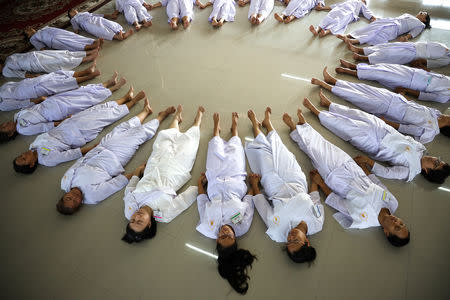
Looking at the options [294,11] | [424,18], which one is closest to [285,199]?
[294,11]

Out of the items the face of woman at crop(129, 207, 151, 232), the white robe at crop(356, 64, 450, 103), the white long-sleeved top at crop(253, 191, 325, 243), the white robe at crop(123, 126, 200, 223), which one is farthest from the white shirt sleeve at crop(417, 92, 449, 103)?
the face of woman at crop(129, 207, 151, 232)

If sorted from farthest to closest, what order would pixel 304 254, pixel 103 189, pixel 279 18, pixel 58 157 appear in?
pixel 279 18 < pixel 58 157 < pixel 103 189 < pixel 304 254

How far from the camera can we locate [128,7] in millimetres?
4062

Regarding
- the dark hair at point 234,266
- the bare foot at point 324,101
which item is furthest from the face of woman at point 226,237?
the bare foot at point 324,101

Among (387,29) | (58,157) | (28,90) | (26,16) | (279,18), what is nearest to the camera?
(58,157)

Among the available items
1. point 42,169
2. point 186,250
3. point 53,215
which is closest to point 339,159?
point 186,250

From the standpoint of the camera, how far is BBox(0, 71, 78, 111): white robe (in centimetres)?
302

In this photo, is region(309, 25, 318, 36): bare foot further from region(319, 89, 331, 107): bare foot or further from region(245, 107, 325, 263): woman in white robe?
region(245, 107, 325, 263): woman in white robe

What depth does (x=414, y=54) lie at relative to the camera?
3162 mm

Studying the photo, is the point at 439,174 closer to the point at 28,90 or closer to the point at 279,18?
the point at 279,18

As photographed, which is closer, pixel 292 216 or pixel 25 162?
pixel 292 216

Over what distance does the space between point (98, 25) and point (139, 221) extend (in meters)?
3.05

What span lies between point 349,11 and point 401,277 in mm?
3310

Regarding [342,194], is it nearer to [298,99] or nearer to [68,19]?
[298,99]
